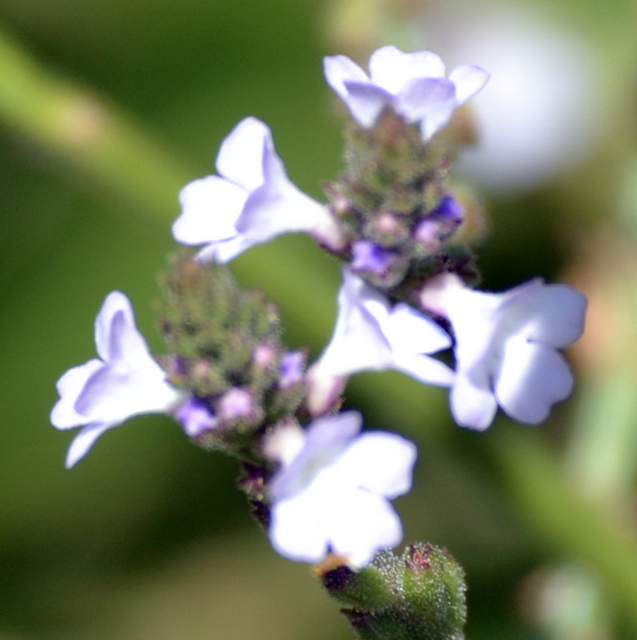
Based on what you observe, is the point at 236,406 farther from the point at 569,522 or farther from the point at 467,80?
the point at 569,522

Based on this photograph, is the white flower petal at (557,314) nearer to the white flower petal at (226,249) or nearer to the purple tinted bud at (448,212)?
the purple tinted bud at (448,212)

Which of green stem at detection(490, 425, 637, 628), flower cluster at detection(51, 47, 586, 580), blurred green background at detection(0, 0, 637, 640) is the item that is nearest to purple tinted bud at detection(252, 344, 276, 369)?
flower cluster at detection(51, 47, 586, 580)

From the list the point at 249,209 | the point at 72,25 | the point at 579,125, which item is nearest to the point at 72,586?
the point at 72,25

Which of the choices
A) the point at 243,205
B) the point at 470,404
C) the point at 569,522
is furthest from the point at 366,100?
the point at 569,522

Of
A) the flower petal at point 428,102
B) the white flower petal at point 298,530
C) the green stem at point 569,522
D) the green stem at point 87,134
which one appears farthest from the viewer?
the green stem at point 87,134

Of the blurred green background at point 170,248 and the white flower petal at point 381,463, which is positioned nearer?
the white flower petal at point 381,463

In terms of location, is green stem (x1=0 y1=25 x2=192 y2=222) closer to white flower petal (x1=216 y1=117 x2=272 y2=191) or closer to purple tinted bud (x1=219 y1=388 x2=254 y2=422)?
white flower petal (x1=216 y1=117 x2=272 y2=191)

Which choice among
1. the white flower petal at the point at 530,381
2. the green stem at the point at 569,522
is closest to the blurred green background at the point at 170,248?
the green stem at the point at 569,522
